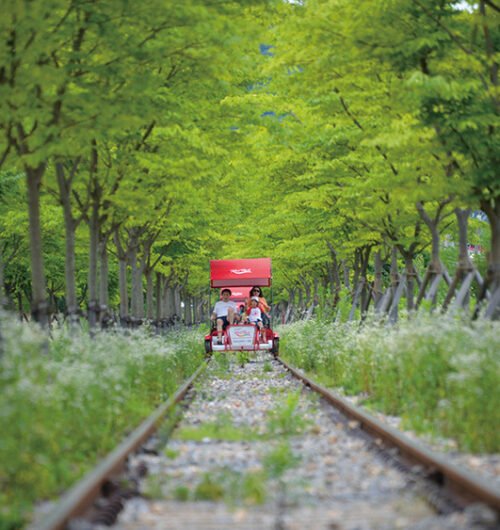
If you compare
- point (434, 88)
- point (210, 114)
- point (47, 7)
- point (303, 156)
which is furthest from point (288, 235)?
point (47, 7)

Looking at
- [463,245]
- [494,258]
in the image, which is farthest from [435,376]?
[463,245]

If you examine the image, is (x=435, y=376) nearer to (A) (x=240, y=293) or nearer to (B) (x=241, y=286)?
(B) (x=241, y=286)

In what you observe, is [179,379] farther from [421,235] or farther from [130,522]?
[130,522]

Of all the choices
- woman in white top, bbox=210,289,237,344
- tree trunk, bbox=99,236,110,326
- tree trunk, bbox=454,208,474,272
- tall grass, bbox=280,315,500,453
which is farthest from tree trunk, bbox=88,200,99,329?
woman in white top, bbox=210,289,237,344

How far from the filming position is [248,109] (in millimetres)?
17547

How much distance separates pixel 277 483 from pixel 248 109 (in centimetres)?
1117

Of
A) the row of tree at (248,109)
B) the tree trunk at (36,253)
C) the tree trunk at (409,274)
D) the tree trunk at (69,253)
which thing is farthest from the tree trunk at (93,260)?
the tree trunk at (409,274)

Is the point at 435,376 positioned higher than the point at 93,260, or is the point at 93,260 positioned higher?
the point at 93,260

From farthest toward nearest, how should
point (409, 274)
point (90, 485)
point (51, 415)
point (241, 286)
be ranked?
point (241, 286), point (409, 274), point (51, 415), point (90, 485)

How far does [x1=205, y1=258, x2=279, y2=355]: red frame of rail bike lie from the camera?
89.6 feet

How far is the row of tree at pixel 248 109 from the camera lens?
471 inches

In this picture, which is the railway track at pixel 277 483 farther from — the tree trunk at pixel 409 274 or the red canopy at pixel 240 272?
the red canopy at pixel 240 272

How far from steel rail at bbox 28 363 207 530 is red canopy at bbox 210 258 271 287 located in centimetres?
2023

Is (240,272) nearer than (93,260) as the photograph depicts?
No
